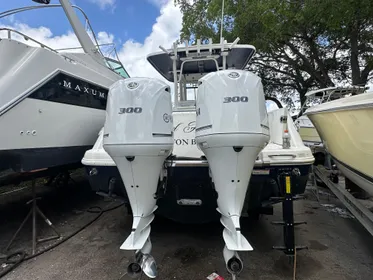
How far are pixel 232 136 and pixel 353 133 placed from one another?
1593mm

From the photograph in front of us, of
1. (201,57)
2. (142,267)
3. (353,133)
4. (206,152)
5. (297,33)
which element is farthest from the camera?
(297,33)

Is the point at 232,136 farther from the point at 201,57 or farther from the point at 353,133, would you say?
the point at 201,57

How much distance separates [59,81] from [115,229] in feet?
6.15

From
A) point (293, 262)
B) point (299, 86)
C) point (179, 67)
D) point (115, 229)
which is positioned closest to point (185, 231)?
point (115, 229)


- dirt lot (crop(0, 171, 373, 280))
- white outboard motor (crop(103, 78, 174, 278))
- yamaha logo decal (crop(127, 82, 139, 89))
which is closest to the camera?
white outboard motor (crop(103, 78, 174, 278))

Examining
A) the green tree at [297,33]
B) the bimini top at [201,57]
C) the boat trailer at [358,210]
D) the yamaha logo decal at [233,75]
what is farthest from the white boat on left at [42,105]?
the green tree at [297,33]

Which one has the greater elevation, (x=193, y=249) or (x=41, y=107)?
(x=41, y=107)

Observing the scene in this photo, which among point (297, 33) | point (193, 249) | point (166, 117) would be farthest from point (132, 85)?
point (297, 33)

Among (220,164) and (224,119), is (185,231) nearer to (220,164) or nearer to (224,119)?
(220,164)

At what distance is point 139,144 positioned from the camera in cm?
194

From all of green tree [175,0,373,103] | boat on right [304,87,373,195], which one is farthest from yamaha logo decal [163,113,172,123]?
green tree [175,0,373,103]

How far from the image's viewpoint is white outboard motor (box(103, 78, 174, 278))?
6.40 feet

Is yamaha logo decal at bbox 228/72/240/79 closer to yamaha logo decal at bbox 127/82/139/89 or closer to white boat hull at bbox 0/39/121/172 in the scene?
yamaha logo decal at bbox 127/82/139/89

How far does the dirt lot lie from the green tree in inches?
152
